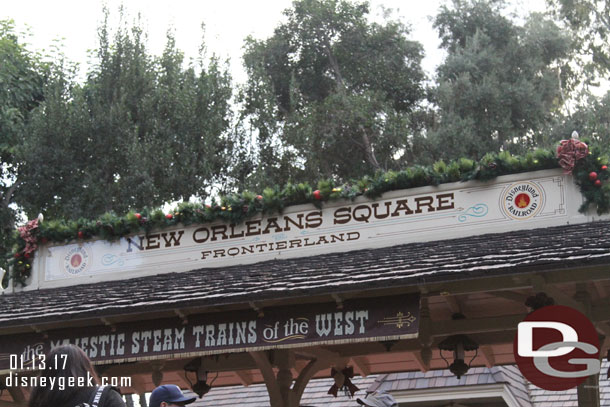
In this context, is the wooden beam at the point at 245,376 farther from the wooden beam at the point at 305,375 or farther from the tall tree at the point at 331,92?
the tall tree at the point at 331,92

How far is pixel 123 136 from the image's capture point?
2383cm

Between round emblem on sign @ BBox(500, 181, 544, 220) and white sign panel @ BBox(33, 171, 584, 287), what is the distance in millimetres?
10

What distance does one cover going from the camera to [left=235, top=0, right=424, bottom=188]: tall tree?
26.3 meters

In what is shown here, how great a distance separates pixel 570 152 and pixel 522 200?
0.70m

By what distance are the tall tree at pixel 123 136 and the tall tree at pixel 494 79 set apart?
677 centimetres

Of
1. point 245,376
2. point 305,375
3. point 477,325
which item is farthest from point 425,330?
point 245,376

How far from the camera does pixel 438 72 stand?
29.4 m

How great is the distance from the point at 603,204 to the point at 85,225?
650 cm

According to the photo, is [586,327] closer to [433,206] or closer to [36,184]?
[433,206]

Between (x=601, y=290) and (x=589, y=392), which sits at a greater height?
(x=601, y=290)

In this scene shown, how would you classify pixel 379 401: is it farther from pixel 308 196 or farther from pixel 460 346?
pixel 308 196

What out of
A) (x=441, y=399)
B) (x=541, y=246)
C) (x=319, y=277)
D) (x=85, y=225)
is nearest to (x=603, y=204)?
(x=541, y=246)

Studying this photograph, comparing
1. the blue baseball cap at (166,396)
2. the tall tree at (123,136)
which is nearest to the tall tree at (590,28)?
the tall tree at (123,136)

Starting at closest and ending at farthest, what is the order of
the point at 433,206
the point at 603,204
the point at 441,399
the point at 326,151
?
the point at 603,204
the point at 433,206
the point at 441,399
the point at 326,151
